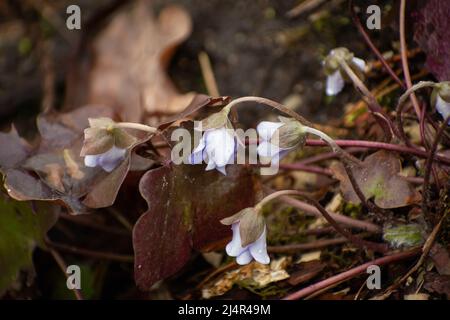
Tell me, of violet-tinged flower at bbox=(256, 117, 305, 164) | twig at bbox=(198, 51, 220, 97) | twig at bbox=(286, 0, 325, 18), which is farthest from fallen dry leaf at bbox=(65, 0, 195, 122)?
violet-tinged flower at bbox=(256, 117, 305, 164)

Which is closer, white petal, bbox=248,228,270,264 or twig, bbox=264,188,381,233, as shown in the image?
white petal, bbox=248,228,270,264

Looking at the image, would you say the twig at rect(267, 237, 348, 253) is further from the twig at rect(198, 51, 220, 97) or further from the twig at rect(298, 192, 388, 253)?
the twig at rect(198, 51, 220, 97)

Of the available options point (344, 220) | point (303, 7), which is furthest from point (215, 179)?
point (303, 7)

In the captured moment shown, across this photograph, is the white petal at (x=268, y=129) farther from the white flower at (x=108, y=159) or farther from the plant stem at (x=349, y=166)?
the white flower at (x=108, y=159)

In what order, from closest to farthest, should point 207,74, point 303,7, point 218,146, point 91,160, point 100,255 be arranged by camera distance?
point 218,146 < point 91,160 < point 100,255 < point 303,7 < point 207,74

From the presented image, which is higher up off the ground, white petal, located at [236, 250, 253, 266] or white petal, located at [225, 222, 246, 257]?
white petal, located at [225, 222, 246, 257]

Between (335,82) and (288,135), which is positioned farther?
(335,82)

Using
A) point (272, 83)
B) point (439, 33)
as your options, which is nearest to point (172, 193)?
point (439, 33)

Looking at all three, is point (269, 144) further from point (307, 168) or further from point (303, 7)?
point (303, 7)
